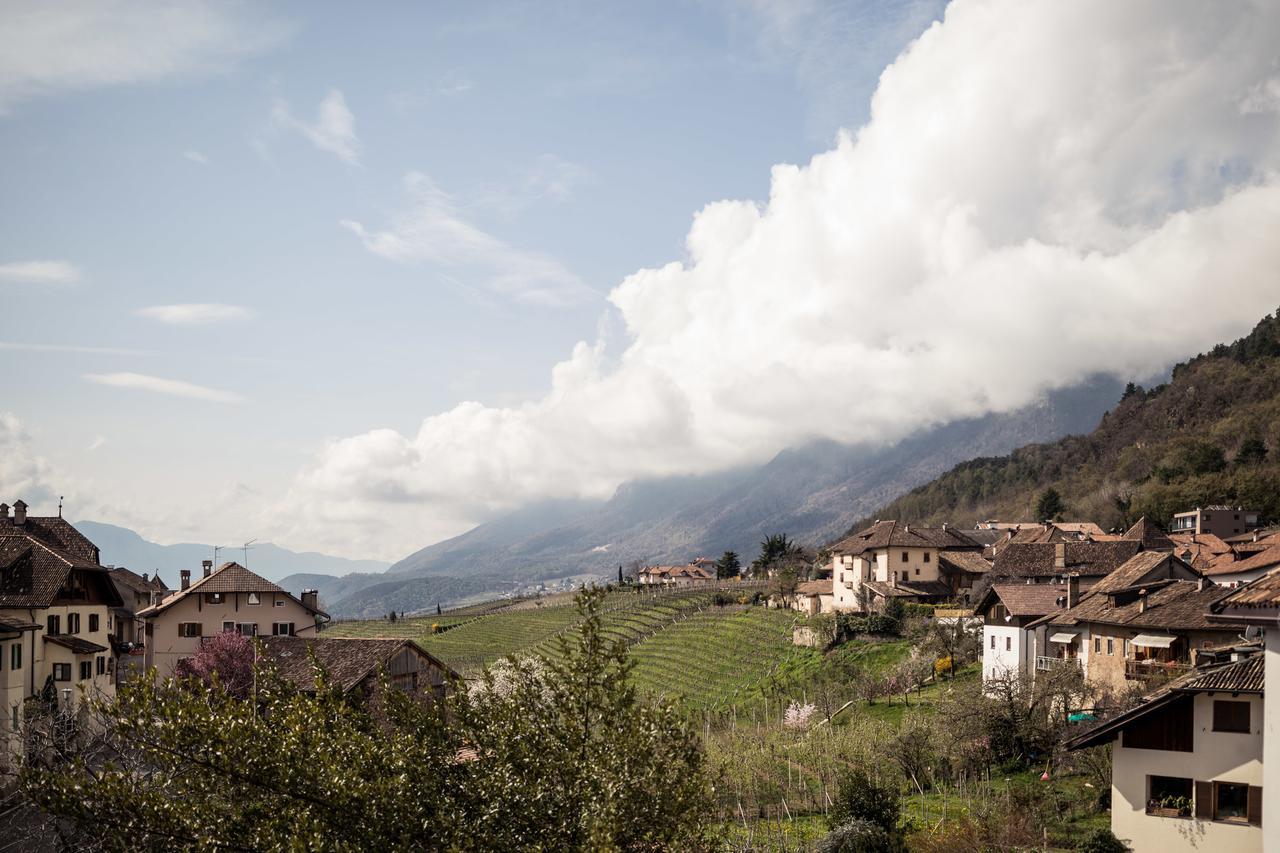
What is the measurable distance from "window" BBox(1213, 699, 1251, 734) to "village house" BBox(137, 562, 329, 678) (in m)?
48.0

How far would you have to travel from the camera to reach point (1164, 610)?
3991 centimetres

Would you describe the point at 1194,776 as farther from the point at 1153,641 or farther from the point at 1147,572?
the point at 1147,572

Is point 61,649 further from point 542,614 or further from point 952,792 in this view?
point 542,614

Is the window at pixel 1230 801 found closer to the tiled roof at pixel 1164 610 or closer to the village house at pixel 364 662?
the tiled roof at pixel 1164 610

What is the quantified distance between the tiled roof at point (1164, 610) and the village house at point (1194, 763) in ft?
36.7

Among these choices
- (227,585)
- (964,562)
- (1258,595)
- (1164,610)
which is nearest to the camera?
(1258,595)

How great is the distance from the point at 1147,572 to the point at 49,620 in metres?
51.9

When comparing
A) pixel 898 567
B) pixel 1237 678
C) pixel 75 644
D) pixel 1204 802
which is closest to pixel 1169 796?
pixel 1204 802

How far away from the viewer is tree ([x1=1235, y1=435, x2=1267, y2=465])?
416 ft

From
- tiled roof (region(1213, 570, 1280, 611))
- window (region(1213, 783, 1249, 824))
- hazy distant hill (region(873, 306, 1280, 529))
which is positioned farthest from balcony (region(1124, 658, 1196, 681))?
hazy distant hill (region(873, 306, 1280, 529))

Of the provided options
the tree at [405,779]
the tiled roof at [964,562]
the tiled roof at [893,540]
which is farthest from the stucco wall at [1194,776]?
the tiled roof at [964,562]

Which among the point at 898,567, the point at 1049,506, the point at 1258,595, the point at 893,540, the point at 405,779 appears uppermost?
the point at 1049,506

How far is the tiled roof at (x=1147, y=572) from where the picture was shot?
47.4 meters

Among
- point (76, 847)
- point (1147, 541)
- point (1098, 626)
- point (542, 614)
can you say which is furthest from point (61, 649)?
point (1147, 541)
